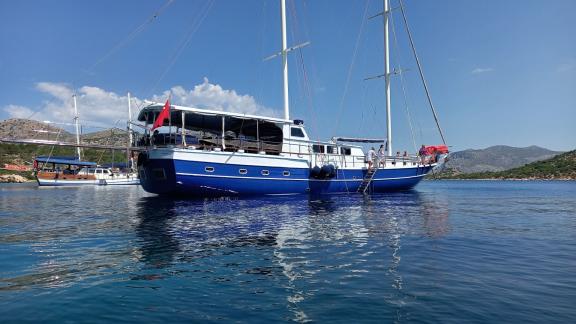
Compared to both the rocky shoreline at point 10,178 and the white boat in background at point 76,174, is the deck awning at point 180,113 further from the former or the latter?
the rocky shoreline at point 10,178

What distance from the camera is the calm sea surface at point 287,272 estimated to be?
523 cm

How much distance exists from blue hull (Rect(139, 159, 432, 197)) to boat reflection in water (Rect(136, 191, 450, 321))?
20.1 feet

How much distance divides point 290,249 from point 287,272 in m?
2.23

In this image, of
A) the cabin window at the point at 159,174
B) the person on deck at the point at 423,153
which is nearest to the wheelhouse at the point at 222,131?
the cabin window at the point at 159,174

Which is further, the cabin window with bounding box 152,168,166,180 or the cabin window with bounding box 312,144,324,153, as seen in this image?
the cabin window with bounding box 312,144,324,153

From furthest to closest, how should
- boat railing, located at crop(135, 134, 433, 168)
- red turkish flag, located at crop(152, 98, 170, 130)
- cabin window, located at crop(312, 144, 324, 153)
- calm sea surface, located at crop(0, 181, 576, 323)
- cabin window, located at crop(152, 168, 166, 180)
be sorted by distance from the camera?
cabin window, located at crop(312, 144, 324, 153), boat railing, located at crop(135, 134, 433, 168), cabin window, located at crop(152, 168, 166, 180), red turkish flag, located at crop(152, 98, 170, 130), calm sea surface, located at crop(0, 181, 576, 323)

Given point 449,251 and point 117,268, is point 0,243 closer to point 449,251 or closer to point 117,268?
point 117,268

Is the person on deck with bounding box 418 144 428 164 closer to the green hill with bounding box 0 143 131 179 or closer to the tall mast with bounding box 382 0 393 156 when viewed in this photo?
the tall mast with bounding box 382 0 393 156

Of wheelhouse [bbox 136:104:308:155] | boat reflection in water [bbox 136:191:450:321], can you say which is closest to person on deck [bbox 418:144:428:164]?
wheelhouse [bbox 136:104:308:155]

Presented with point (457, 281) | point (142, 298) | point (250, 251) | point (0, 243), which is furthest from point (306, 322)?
point (0, 243)

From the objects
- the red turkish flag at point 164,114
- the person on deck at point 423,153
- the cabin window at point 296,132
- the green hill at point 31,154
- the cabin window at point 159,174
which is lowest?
the cabin window at point 159,174

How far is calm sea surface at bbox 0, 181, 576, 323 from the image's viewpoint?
206 inches

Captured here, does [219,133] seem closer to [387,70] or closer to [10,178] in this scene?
[387,70]

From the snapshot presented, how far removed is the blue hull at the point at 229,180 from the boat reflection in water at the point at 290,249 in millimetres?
6137
